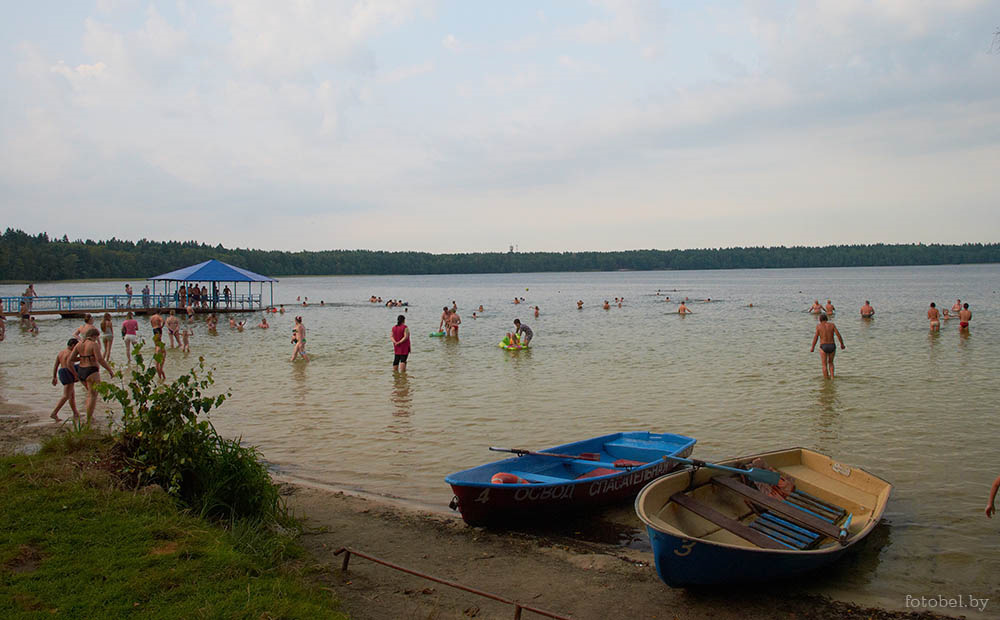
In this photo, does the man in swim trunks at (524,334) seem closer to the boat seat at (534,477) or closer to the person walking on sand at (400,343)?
the person walking on sand at (400,343)

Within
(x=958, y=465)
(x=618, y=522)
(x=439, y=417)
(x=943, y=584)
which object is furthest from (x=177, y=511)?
(x=958, y=465)

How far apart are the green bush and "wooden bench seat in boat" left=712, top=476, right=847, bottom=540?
4.54 metres

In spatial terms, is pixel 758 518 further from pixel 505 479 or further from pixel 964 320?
pixel 964 320

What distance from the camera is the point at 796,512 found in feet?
21.7

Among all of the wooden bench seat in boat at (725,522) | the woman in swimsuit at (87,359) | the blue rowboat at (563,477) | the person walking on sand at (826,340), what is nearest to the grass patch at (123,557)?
the blue rowboat at (563,477)

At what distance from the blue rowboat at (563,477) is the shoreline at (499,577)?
29 cm

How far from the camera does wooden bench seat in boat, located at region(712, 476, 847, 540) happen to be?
6227 millimetres

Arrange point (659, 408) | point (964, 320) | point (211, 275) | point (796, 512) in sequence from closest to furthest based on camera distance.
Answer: point (796, 512), point (659, 408), point (964, 320), point (211, 275)

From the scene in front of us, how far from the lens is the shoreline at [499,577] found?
5.26m

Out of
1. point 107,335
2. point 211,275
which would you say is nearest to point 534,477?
point 107,335

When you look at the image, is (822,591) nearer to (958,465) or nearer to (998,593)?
(998,593)

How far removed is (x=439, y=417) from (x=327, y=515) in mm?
5665

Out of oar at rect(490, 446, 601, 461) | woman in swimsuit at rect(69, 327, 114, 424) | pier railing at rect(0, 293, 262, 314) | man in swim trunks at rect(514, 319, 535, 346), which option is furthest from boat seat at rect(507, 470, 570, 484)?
pier railing at rect(0, 293, 262, 314)

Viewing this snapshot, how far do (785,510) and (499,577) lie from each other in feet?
9.58
